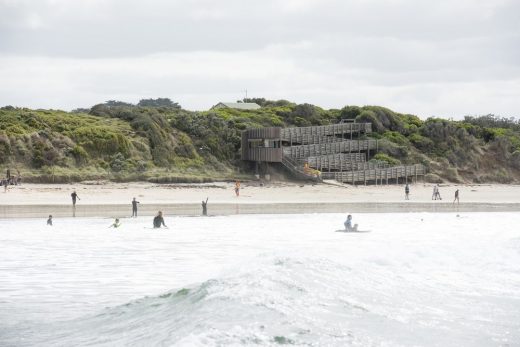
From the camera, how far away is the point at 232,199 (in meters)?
39.8

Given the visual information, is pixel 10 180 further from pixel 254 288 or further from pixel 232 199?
pixel 254 288

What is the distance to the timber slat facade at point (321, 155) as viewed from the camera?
4838cm

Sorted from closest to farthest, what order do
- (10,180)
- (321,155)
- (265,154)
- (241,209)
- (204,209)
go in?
1. (204,209)
2. (241,209)
3. (10,180)
4. (265,154)
5. (321,155)

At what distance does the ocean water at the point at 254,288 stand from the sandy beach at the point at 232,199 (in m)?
4.58

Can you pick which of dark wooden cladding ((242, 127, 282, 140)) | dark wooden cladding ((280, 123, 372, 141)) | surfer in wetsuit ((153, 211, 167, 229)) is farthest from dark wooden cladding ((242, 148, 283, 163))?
surfer in wetsuit ((153, 211, 167, 229))

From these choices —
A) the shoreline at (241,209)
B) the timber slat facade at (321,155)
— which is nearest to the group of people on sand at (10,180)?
the shoreline at (241,209)

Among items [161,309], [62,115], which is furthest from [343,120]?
[161,309]

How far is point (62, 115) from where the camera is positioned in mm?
52781

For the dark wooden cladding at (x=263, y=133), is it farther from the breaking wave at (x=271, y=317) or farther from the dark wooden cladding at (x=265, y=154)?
the breaking wave at (x=271, y=317)

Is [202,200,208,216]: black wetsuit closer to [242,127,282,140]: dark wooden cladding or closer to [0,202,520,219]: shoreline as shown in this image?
[0,202,520,219]: shoreline

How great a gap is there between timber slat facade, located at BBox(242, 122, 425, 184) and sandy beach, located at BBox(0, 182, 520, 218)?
5.10ft

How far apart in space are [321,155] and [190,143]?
26.4 feet

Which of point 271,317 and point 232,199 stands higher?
point 232,199

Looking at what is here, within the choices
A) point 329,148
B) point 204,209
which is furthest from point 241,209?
point 329,148
